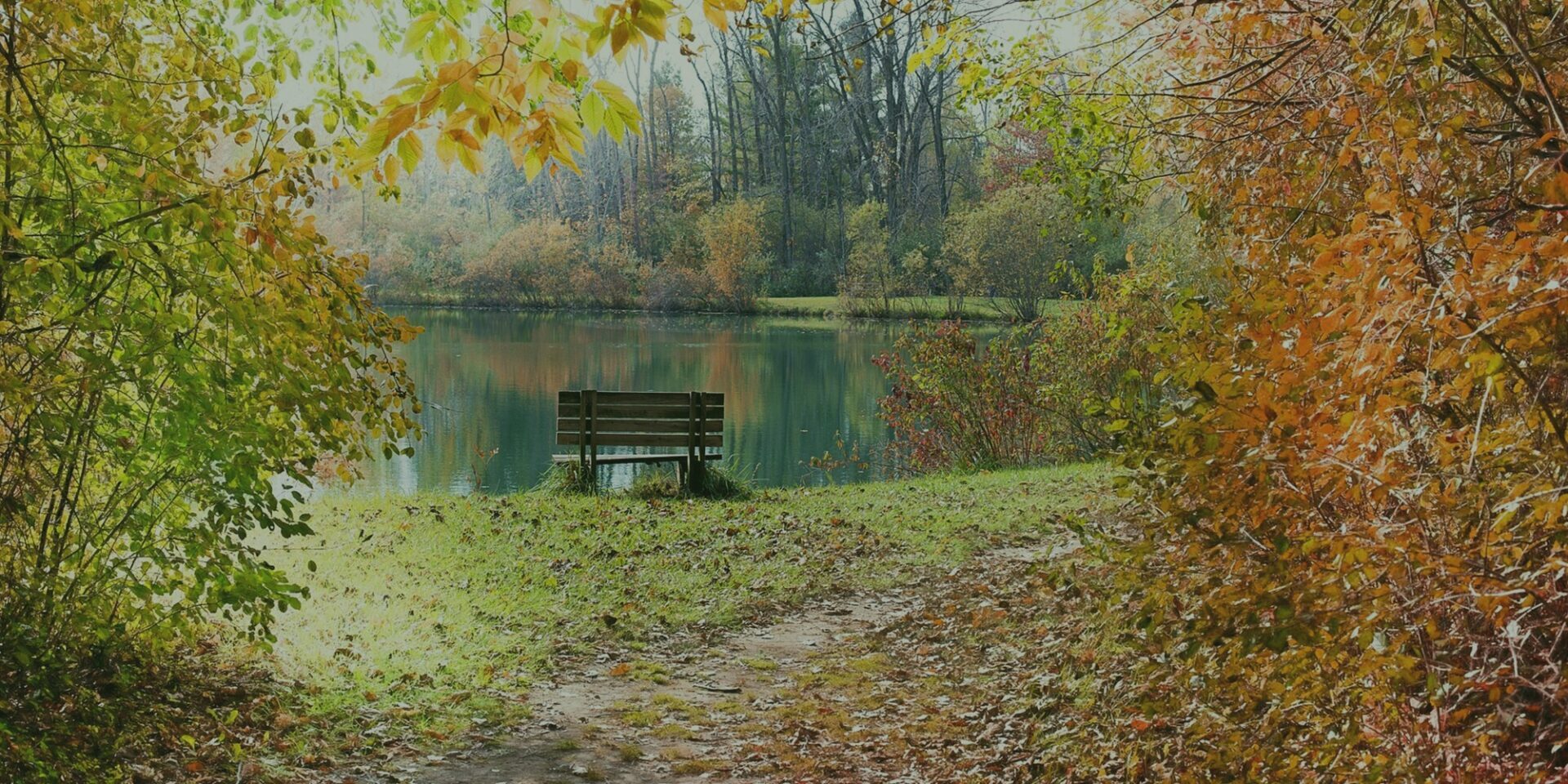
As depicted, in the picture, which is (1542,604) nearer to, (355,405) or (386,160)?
(386,160)

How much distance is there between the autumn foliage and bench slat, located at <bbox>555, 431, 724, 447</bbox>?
8971 millimetres

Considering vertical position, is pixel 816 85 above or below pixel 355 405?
above

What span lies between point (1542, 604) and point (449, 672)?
451 centimetres

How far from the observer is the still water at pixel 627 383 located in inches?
689

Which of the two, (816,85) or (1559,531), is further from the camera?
(816,85)

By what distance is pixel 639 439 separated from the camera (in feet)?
40.0

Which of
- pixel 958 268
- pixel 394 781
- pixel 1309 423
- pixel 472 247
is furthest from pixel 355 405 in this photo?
pixel 472 247

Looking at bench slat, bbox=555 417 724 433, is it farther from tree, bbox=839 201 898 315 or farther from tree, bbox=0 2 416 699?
tree, bbox=839 201 898 315

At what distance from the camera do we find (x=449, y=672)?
5.61 meters

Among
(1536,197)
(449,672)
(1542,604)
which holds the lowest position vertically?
(449,672)

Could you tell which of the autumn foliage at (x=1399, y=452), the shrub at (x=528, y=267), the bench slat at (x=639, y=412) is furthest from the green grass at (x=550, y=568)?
the shrub at (x=528, y=267)

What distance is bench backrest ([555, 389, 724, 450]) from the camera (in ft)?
40.0

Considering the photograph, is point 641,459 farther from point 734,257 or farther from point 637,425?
point 734,257

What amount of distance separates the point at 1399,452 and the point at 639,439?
32.4 ft
